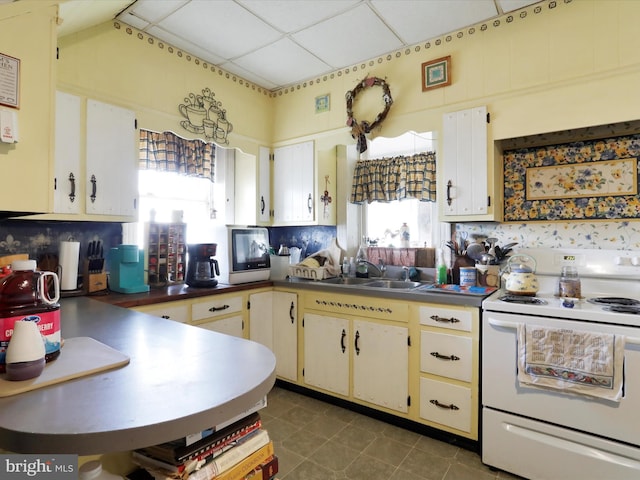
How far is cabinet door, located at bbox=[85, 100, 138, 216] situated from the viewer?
227 centimetres

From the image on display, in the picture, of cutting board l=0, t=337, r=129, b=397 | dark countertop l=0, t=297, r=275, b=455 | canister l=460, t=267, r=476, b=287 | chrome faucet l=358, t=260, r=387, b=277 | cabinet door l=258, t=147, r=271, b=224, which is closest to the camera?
dark countertop l=0, t=297, r=275, b=455

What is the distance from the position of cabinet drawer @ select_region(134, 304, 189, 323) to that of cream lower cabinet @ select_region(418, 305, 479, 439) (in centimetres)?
153

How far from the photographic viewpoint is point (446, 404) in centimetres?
212

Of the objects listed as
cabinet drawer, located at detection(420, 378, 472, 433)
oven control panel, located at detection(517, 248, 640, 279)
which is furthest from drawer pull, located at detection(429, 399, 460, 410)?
oven control panel, located at detection(517, 248, 640, 279)

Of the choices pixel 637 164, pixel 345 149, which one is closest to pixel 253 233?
pixel 345 149

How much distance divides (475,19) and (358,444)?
2875 mm

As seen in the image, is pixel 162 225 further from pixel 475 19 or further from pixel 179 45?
pixel 475 19

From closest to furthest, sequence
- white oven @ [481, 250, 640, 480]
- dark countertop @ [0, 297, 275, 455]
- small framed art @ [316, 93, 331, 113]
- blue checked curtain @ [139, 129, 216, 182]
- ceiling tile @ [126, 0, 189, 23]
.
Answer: dark countertop @ [0, 297, 275, 455] → white oven @ [481, 250, 640, 480] → ceiling tile @ [126, 0, 189, 23] → blue checked curtain @ [139, 129, 216, 182] → small framed art @ [316, 93, 331, 113]

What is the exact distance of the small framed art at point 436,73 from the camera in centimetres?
255

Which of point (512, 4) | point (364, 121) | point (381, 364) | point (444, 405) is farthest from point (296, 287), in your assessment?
point (512, 4)

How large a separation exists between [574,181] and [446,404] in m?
1.66

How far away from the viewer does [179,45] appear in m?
2.74

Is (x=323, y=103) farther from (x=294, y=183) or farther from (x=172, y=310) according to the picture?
(x=172, y=310)

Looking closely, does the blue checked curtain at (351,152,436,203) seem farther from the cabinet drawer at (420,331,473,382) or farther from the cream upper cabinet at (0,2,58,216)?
the cream upper cabinet at (0,2,58,216)
